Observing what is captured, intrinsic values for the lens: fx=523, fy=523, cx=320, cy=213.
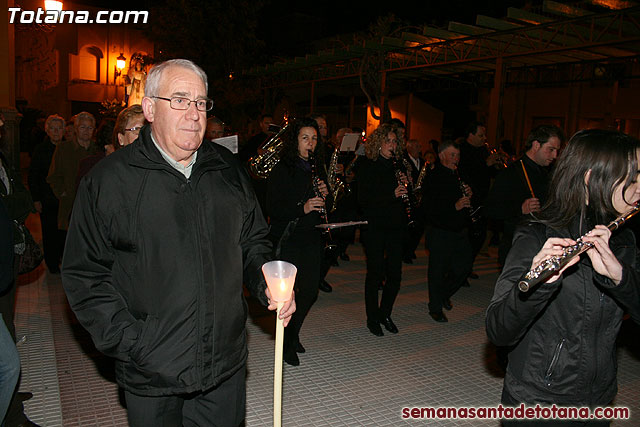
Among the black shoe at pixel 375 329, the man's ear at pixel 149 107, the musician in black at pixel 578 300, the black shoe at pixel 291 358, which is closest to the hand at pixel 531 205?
the black shoe at pixel 375 329

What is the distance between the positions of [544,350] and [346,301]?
16.3ft

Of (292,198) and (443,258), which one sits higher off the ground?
(292,198)

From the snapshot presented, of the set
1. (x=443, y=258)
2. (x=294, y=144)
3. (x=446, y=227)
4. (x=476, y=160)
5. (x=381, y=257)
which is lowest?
(x=443, y=258)

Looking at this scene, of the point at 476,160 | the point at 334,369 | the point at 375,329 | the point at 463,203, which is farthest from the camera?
the point at 476,160

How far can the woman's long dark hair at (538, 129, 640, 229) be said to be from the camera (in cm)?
217

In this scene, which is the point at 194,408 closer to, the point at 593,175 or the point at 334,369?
the point at 593,175

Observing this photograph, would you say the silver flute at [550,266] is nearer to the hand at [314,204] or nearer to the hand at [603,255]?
the hand at [603,255]

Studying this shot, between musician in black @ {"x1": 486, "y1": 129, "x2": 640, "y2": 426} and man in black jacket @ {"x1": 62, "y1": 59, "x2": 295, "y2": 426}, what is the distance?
3.41ft

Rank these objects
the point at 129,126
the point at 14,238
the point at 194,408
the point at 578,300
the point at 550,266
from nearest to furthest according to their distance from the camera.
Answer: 1. the point at 550,266
2. the point at 578,300
3. the point at 194,408
4. the point at 14,238
5. the point at 129,126

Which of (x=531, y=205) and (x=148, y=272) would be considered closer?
(x=148, y=272)

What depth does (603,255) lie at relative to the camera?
1.99m

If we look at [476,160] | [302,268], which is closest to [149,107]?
[302,268]

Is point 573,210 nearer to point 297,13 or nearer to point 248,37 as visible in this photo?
point 248,37

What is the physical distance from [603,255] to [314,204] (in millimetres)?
3077
